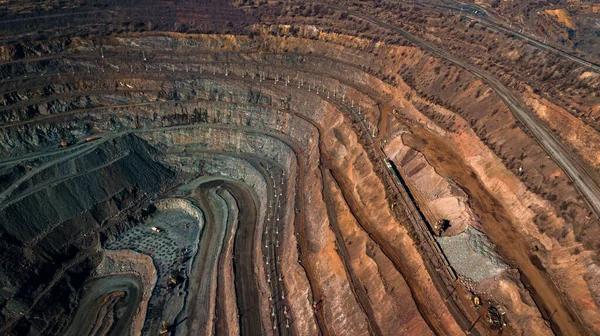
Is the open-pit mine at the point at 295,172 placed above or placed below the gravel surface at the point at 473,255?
above

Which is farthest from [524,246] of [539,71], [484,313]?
[539,71]

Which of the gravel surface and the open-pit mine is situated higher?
the open-pit mine

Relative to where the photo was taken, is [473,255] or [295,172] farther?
[295,172]

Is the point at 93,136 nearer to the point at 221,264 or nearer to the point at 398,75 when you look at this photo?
the point at 221,264

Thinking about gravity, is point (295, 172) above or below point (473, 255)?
above

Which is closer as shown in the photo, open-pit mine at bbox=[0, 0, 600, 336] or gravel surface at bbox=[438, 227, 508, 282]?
gravel surface at bbox=[438, 227, 508, 282]

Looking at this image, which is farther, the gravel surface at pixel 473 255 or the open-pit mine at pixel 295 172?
the open-pit mine at pixel 295 172
